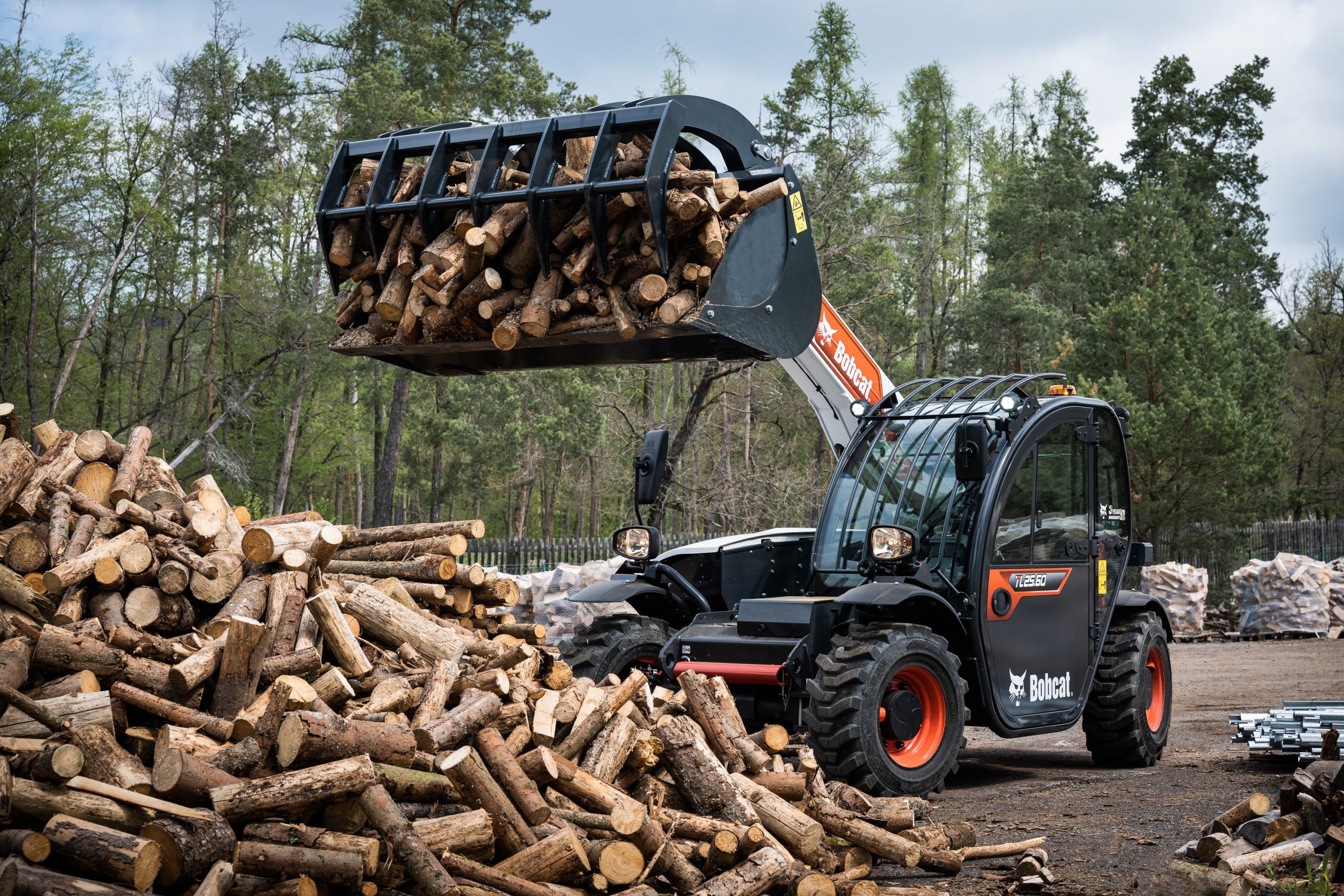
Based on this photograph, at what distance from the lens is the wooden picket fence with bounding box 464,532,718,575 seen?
736 inches

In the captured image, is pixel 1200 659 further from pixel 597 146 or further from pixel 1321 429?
pixel 1321 429

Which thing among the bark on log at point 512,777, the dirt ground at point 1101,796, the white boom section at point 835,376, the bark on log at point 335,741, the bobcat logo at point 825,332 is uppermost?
the bobcat logo at point 825,332

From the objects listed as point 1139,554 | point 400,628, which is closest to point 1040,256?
point 1139,554

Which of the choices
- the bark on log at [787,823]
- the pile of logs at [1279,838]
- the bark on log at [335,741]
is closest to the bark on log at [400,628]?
the bark on log at [335,741]

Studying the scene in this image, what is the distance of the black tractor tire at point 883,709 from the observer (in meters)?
5.87

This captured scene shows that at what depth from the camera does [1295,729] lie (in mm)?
7324

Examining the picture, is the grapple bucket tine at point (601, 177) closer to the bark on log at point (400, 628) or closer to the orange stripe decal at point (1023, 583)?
the bark on log at point (400, 628)

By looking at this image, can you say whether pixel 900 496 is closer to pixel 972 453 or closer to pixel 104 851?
pixel 972 453

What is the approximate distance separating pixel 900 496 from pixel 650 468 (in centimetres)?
156

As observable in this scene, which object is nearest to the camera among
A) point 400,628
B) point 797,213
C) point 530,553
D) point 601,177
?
point 601,177

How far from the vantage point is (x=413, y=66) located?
88.8 ft

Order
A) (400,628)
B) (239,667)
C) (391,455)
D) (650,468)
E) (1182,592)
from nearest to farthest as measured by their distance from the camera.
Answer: (239,667)
(400,628)
(650,468)
(1182,592)
(391,455)

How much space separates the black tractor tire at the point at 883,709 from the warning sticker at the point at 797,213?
2334 millimetres

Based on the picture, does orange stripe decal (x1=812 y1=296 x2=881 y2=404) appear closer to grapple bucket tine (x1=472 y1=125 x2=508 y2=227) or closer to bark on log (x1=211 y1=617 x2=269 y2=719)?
grapple bucket tine (x1=472 y1=125 x2=508 y2=227)
